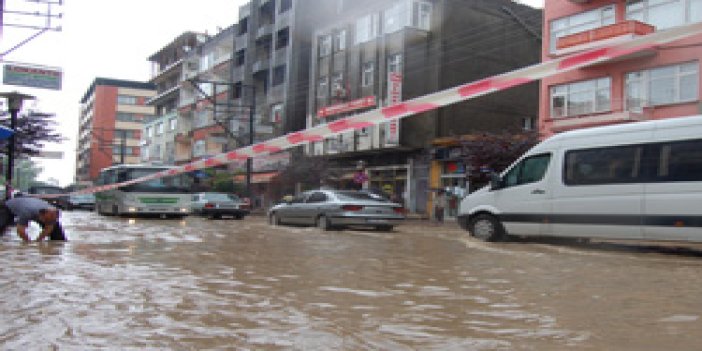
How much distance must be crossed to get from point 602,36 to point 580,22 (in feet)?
9.11

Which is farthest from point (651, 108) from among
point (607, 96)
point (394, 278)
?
point (394, 278)

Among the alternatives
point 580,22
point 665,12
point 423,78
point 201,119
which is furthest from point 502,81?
point 201,119

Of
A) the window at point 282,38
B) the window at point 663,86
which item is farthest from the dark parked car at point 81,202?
the window at point 663,86

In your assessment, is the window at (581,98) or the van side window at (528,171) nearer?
the van side window at (528,171)

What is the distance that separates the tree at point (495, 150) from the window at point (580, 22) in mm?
4827

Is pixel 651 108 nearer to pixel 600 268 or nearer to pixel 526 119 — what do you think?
pixel 526 119

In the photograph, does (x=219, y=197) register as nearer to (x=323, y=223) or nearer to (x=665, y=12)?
(x=323, y=223)

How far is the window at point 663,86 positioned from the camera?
21594 millimetres

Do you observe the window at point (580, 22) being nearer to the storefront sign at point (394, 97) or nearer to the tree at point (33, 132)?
the storefront sign at point (394, 97)

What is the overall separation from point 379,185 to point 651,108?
16785mm

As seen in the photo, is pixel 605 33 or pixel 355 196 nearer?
pixel 355 196

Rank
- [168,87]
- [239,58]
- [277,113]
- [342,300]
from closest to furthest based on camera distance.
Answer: [342,300] < [277,113] < [239,58] < [168,87]

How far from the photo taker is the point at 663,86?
22422 millimetres

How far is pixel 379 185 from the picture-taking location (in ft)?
118
